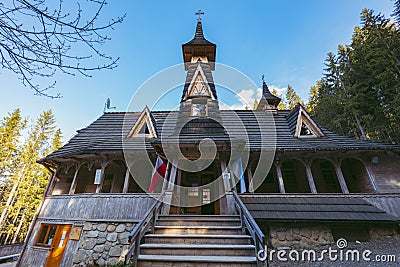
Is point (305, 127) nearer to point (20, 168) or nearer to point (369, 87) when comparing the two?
point (369, 87)

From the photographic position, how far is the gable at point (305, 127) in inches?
391

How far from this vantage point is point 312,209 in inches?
267

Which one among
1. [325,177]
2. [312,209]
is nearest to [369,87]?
[325,177]

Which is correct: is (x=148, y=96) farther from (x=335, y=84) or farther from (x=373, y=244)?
(x=335, y=84)

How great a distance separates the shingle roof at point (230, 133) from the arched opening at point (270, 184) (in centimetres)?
177

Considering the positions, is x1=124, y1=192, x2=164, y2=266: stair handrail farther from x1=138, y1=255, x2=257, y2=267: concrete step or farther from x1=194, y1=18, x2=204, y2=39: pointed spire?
x1=194, y1=18, x2=204, y2=39: pointed spire

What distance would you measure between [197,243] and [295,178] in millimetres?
7037

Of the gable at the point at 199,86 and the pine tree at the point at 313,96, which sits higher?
the pine tree at the point at 313,96

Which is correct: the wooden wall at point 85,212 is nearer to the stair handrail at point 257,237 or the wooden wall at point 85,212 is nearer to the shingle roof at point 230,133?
the shingle roof at point 230,133

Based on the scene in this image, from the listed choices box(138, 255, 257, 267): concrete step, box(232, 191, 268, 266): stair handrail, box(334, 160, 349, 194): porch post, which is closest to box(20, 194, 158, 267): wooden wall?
box(138, 255, 257, 267): concrete step

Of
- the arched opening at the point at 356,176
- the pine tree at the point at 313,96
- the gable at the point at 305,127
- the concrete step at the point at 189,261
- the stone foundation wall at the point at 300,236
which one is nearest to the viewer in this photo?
the concrete step at the point at 189,261

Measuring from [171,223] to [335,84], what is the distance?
20870 mm

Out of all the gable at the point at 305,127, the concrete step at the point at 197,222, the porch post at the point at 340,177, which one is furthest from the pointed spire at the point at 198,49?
the concrete step at the point at 197,222

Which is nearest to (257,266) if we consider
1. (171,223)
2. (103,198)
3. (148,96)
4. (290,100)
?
(171,223)
